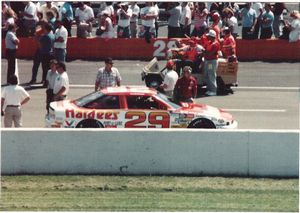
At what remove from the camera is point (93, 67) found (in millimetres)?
24625

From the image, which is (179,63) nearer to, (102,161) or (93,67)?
(93,67)

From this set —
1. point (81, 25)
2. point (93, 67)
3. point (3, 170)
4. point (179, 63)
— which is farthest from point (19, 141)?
point (81, 25)


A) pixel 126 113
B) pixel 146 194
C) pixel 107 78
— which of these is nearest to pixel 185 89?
pixel 107 78

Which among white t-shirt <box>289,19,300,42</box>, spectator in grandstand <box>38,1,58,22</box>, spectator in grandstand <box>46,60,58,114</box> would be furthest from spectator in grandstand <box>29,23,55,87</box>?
white t-shirt <box>289,19,300,42</box>

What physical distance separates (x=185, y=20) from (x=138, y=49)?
1.71 metres

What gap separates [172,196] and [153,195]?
282mm

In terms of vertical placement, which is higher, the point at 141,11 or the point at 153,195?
the point at 141,11

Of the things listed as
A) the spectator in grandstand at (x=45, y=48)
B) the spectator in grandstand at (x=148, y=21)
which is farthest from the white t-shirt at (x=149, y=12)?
the spectator in grandstand at (x=45, y=48)

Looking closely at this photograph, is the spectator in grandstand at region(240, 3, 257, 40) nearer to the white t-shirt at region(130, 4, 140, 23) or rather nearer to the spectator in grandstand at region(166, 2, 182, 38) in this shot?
the spectator in grandstand at region(166, 2, 182, 38)

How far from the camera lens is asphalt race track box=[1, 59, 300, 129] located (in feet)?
61.3

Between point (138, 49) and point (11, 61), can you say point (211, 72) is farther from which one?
point (11, 61)

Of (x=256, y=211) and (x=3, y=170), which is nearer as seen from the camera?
(x=256, y=211)

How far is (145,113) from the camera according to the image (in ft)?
51.5

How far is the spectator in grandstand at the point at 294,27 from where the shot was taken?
2508cm
